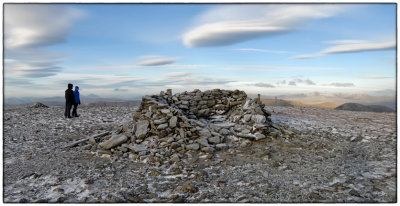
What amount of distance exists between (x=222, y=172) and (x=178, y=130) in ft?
9.38

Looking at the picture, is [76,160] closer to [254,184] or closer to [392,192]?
[254,184]

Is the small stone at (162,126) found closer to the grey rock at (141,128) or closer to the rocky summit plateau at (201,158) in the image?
the rocky summit plateau at (201,158)

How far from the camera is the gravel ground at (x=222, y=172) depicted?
575 cm

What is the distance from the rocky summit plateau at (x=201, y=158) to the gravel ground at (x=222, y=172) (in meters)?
0.03

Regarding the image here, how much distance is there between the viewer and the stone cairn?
8.61 m

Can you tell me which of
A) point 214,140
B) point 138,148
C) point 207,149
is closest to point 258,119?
point 214,140

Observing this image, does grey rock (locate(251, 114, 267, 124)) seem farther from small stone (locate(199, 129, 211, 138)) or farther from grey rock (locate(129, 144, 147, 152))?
grey rock (locate(129, 144, 147, 152))

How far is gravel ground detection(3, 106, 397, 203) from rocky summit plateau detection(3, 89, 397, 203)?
0.09 feet

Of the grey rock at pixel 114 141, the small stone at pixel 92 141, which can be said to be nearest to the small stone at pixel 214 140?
the grey rock at pixel 114 141

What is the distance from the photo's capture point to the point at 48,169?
284 inches

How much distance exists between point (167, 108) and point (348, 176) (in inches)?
249

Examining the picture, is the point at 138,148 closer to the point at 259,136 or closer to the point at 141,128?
the point at 141,128

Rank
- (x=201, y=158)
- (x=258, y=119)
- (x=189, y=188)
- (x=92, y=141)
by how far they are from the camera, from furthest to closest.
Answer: (x=258, y=119), (x=92, y=141), (x=201, y=158), (x=189, y=188)

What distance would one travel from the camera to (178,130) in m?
9.49
